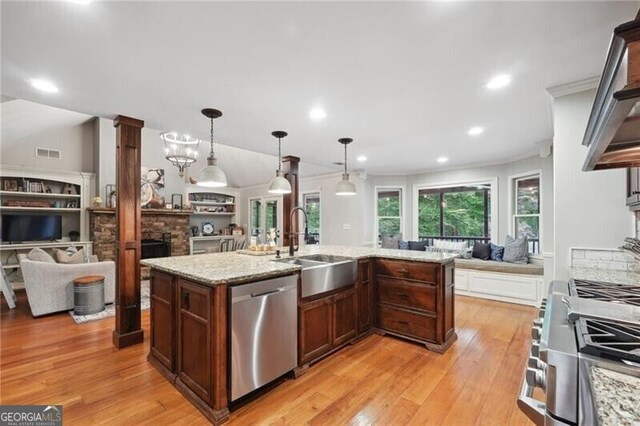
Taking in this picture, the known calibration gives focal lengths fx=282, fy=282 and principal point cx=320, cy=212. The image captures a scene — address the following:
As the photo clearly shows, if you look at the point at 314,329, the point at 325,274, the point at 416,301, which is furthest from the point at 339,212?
the point at 314,329

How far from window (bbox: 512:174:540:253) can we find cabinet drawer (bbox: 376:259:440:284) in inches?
123

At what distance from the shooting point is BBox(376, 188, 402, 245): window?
6.58 metres

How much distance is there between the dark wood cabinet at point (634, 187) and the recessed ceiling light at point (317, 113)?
2300 millimetres

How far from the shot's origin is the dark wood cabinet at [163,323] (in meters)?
2.23

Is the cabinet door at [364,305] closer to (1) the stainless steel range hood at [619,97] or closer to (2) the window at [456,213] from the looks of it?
(1) the stainless steel range hood at [619,97]

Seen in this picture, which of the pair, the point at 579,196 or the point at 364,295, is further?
the point at 364,295

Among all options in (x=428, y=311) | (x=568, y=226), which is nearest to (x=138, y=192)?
(x=428, y=311)

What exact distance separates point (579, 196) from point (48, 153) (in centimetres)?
855

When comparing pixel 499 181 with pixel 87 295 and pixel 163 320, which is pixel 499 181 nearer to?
pixel 163 320

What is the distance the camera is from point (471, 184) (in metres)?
5.67

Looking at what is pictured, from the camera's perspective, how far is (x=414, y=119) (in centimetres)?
308

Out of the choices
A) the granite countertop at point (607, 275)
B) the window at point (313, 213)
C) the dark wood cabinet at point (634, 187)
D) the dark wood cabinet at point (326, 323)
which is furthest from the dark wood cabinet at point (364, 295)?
the window at point (313, 213)

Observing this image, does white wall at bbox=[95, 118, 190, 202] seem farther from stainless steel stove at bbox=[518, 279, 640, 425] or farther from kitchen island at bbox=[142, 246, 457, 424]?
stainless steel stove at bbox=[518, 279, 640, 425]

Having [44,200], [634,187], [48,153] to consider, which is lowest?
[634,187]
